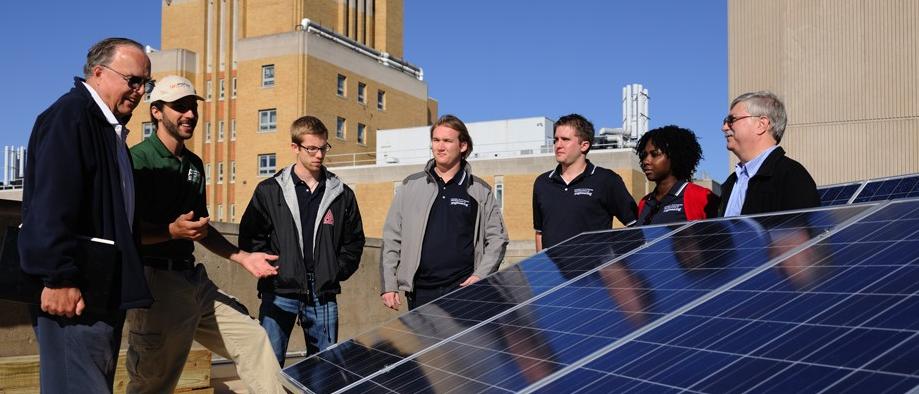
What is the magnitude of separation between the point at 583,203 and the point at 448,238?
1178 millimetres

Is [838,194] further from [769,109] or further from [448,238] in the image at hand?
[448,238]

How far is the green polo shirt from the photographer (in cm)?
538

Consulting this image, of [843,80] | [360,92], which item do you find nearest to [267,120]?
[360,92]

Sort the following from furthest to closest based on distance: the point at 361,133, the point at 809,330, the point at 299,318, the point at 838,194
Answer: the point at 361,133 → the point at 838,194 → the point at 299,318 → the point at 809,330

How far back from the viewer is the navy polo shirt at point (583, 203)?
273 inches

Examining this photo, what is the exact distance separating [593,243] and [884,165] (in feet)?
45.5

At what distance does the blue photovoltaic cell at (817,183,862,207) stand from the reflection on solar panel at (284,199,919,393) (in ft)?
17.0

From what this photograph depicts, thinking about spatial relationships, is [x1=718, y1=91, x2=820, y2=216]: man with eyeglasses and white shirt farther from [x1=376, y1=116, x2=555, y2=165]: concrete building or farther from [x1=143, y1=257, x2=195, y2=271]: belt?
[x1=376, y1=116, x2=555, y2=165]: concrete building

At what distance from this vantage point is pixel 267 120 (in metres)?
55.5

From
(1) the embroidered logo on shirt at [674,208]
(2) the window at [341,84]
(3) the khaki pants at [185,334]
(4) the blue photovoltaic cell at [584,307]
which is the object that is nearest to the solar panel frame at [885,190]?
(1) the embroidered logo on shirt at [674,208]

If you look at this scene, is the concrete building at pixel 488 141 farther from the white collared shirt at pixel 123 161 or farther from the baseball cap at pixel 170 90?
the white collared shirt at pixel 123 161

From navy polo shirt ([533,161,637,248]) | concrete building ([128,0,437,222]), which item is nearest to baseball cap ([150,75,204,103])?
navy polo shirt ([533,161,637,248])

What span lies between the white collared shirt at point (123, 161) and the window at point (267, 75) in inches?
2066

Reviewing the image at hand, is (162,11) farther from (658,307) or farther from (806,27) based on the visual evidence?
(658,307)
